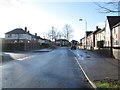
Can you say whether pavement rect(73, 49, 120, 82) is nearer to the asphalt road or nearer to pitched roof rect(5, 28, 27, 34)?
the asphalt road

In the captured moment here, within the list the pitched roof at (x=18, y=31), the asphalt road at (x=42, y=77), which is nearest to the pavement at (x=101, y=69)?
the asphalt road at (x=42, y=77)

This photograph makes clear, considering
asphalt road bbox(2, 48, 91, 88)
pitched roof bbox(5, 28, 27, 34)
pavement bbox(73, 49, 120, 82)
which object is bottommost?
asphalt road bbox(2, 48, 91, 88)

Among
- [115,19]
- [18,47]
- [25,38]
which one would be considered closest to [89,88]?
[115,19]

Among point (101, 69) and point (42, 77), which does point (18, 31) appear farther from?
point (42, 77)

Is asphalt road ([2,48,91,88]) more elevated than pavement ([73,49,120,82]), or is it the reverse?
pavement ([73,49,120,82])

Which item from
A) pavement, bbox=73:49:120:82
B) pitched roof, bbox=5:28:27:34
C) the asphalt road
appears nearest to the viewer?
A: the asphalt road

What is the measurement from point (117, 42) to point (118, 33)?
2620mm

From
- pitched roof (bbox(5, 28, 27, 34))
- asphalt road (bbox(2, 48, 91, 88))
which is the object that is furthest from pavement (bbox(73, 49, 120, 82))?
pitched roof (bbox(5, 28, 27, 34))

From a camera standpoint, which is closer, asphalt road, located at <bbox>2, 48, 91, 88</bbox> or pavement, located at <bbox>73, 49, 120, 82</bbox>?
asphalt road, located at <bbox>2, 48, 91, 88</bbox>

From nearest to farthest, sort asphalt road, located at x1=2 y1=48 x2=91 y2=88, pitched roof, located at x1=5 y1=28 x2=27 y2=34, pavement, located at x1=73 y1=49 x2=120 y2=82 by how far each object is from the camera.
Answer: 1. asphalt road, located at x1=2 y1=48 x2=91 y2=88
2. pavement, located at x1=73 y1=49 x2=120 y2=82
3. pitched roof, located at x1=5 y1=28 x2=27 y2=34

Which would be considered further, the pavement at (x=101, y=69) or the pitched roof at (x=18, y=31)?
the pitched roof at (x=18, y=31)

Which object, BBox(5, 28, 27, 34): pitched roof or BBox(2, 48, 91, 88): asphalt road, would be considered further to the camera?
BBox(5, 28, 27, 34): pitched roof

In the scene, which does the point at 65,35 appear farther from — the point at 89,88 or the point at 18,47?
the point at 89,88

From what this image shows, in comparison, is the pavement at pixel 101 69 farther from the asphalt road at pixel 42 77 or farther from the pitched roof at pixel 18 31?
the pitched roof at pixel 18 31
